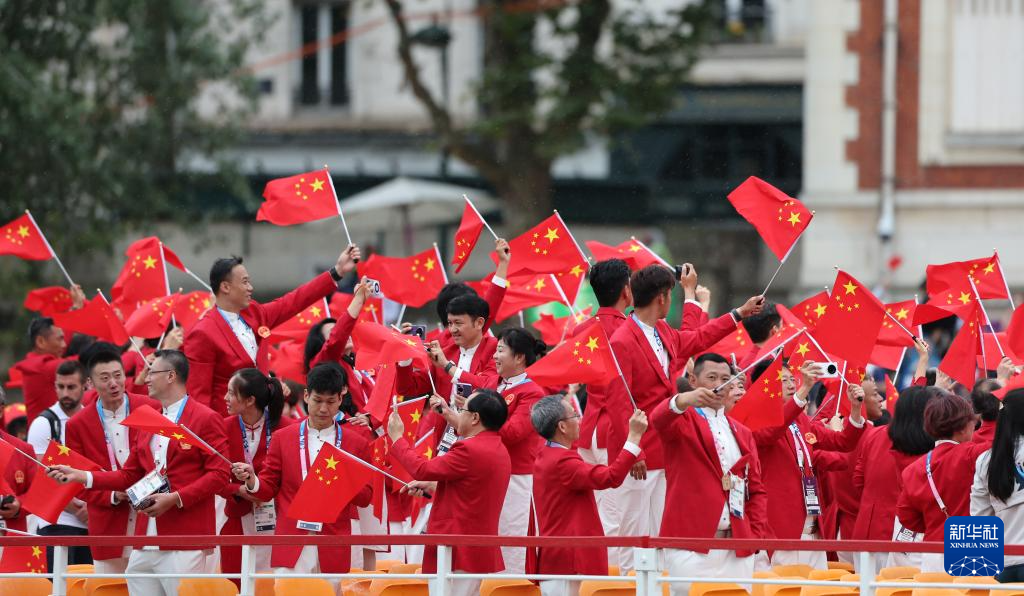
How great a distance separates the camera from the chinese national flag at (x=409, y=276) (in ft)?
40.4

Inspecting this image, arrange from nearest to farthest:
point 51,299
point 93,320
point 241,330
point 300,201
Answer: point 241,330 < point 300,201 < point 93,320 < point 51,299

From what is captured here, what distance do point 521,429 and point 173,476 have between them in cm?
183

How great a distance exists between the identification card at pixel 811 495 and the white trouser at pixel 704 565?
4.25 ft

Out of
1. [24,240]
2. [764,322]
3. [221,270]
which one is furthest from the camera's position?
[24,240]

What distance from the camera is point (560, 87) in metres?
21.7

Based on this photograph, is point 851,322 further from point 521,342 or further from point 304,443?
point 304,443

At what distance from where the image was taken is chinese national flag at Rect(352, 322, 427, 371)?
9719mm

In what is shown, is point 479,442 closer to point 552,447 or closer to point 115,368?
point 552,447

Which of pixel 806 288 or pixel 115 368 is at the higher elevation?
pixel 115 368

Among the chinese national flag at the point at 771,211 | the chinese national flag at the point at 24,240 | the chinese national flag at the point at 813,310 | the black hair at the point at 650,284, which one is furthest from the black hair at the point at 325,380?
the chinese national flag at the point at 24,240

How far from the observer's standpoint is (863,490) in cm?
987

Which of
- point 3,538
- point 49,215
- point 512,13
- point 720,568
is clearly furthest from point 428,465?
point 512,13

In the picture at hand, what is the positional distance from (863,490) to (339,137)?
1608 centimetres

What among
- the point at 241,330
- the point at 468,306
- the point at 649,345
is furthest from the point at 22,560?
the point at 649,345
